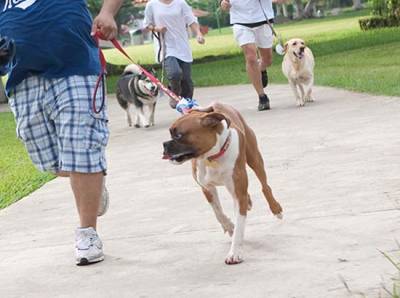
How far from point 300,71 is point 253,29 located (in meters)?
1.14

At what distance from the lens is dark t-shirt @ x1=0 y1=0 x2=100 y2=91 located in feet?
17.3

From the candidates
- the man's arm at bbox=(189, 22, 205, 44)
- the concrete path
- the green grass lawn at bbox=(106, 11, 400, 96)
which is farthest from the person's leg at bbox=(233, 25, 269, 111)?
the concrete path

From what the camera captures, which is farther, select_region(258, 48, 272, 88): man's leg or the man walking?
select_region(258, 48, 272, 88): man's leg

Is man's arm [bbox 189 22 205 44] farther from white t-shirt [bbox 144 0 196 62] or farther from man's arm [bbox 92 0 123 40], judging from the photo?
man's arm [bbox 92 0 123 40]

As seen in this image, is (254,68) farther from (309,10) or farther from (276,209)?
(309,10)

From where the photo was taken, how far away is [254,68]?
39.7 feet

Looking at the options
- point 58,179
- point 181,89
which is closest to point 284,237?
point 58,179

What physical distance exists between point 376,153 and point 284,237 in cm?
256

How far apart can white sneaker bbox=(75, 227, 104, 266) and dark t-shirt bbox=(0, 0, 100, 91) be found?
3.06ft

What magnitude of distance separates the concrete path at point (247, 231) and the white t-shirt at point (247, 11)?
300 centimetres

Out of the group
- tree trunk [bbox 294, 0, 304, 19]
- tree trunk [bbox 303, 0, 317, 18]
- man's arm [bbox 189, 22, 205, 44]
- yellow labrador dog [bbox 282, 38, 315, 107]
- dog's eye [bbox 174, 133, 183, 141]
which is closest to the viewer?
dog's eye [bbox 174, 133, 183, 141]

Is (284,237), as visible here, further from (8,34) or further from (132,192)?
(132,192)

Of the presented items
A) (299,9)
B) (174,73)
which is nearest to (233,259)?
(174,73)

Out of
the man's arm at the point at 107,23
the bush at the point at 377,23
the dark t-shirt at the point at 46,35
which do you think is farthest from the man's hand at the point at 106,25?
the bush at the point at 377,23
